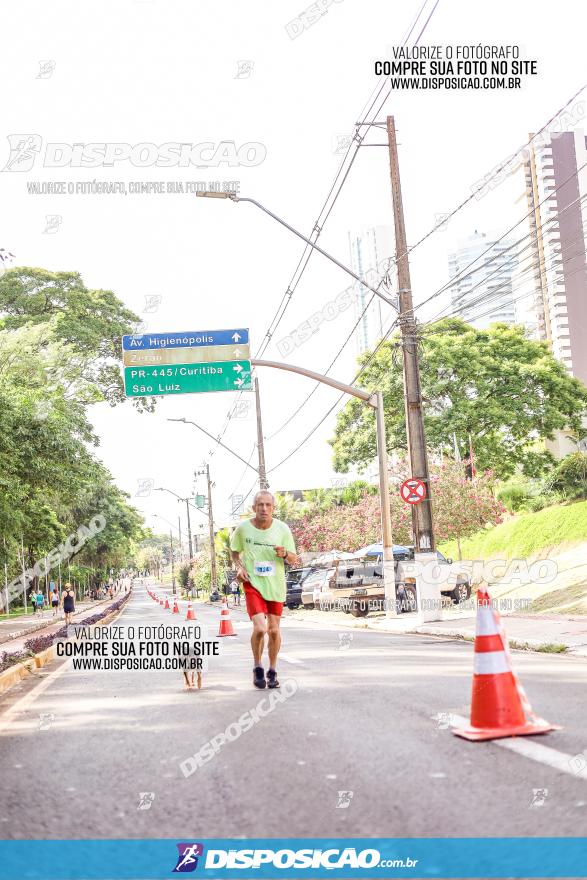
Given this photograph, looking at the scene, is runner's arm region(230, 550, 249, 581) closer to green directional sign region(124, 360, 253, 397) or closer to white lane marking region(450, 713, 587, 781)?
white lane marking region(450, 713, 587, 781)

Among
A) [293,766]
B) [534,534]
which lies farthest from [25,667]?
[534,534]

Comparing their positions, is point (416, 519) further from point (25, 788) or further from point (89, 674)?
point (25, 788)

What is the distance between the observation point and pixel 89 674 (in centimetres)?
1163

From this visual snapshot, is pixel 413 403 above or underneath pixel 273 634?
above

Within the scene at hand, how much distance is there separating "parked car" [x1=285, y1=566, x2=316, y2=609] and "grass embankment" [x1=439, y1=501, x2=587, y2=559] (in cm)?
677

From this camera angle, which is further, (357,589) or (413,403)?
(357,589)

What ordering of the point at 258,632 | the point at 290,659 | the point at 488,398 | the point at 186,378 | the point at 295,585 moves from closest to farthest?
the point at 258,632, the point at 290,659, the point at 186,378, the point at 295,585, the point at 488,398

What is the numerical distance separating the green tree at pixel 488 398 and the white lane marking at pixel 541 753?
35.1 meters

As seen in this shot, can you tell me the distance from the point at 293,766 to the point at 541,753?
1.30 meters

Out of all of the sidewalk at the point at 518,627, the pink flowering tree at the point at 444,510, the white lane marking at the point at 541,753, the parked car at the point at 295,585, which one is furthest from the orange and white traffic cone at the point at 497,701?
the parked car at the point at 295,585

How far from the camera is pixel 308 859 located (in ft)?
11.7

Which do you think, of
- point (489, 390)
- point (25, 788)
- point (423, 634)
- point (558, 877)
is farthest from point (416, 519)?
point (489, 390)

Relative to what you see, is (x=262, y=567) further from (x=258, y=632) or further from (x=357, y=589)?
(x=357, y=589)

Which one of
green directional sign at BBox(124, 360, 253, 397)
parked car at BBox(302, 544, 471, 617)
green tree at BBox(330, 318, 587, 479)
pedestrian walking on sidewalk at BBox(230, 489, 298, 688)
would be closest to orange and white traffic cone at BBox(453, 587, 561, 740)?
pedestrian walking on sidewalk at BBox(230, 489, 298, 688)
